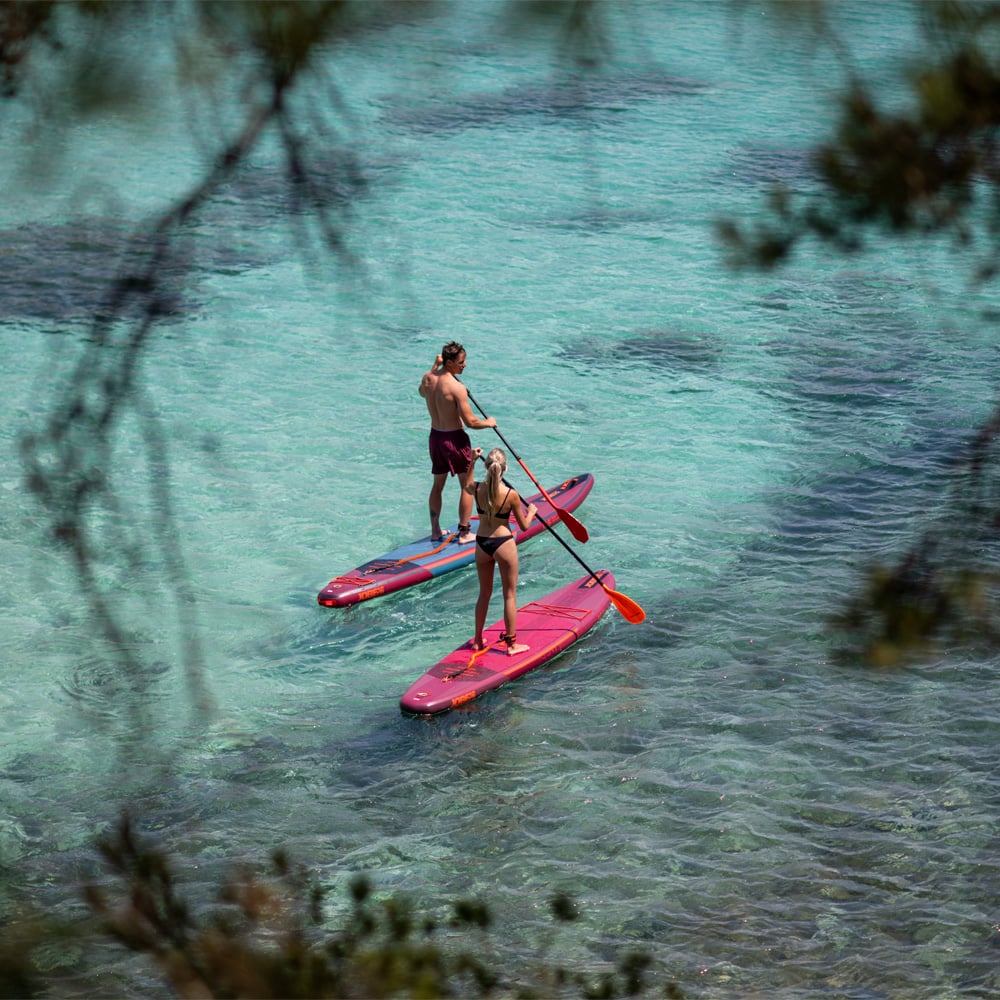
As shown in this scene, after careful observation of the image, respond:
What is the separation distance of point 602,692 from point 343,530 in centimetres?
445

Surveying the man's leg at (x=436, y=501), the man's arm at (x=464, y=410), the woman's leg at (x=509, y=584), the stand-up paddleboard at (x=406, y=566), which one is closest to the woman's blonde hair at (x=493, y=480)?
the woman's leg at (x=509, y=584)

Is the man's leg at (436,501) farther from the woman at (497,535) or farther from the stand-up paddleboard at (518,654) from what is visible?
the woman at (497,535)

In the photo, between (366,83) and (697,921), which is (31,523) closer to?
(697,921)

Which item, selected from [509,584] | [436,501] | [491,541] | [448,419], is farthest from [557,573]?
[491,541]

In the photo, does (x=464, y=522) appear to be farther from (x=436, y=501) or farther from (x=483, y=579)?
(x=483, y=579)

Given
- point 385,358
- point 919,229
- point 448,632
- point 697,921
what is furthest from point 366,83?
point 919,229

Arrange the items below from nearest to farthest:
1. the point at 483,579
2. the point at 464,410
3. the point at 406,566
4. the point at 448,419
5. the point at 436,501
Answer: the point at 483,579 → the point at 464,410 → the point at 448,419 → the point at 406,566 → the point at 436,501

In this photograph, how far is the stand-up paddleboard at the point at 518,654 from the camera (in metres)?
10.3

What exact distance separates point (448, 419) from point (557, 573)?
198 centimetres

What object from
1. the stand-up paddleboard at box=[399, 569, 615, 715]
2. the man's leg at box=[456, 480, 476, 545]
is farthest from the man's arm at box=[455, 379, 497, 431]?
the stand-up paddleboard at box=[399, 569, 615, 715]

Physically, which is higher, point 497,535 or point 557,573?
point 497,535

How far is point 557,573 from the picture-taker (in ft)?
42.4

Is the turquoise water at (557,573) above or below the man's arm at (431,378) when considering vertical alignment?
below

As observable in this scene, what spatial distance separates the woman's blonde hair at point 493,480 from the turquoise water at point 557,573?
1564mm
